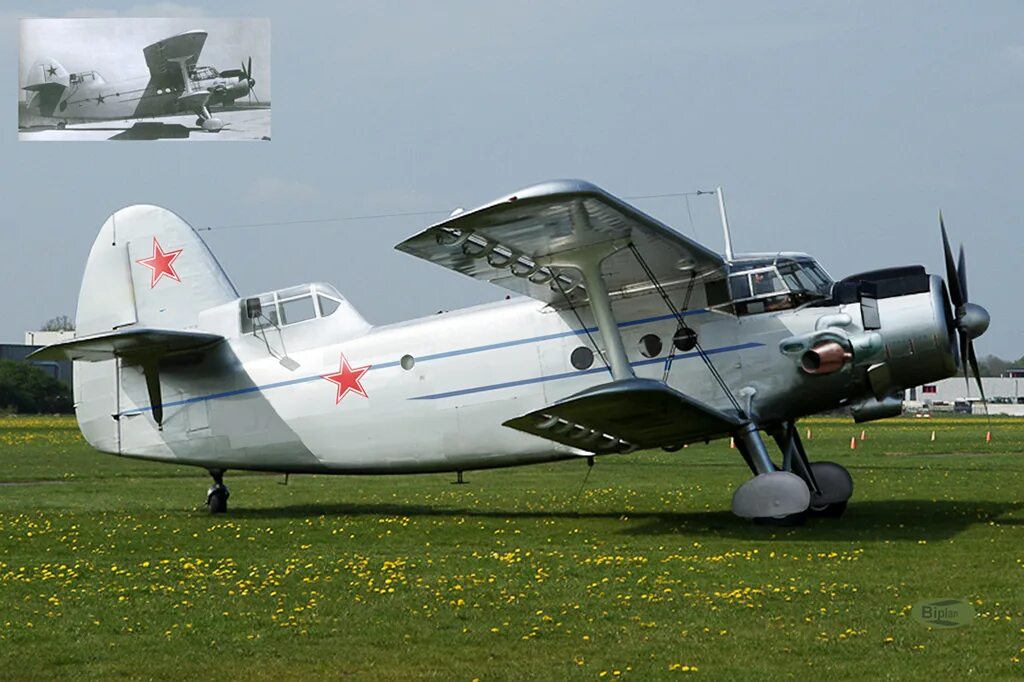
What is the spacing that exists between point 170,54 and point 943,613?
14471mm

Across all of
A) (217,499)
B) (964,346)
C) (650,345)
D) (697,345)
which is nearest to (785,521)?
(697,345)

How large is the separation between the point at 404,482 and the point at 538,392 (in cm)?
884

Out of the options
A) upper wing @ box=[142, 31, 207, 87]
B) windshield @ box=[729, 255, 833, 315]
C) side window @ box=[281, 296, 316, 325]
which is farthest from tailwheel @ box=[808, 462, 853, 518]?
upper wing @ box=[142, 31, 207, 87]

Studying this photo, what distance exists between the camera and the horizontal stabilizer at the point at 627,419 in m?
12.0

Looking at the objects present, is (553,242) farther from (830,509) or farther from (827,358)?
(830,509)

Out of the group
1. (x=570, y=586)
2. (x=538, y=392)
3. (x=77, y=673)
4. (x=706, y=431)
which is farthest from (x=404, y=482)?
(x=77, y=673)

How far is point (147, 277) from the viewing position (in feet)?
54.3

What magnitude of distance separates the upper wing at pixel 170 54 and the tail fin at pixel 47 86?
1.48 m

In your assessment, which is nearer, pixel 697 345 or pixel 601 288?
pixel 601 288

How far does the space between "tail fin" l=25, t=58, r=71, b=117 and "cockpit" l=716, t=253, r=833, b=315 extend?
11.2 meters

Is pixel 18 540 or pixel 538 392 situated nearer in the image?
pixel 18 540

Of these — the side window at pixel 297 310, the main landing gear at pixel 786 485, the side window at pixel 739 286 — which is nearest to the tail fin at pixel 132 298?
the side window at pixel 297 310

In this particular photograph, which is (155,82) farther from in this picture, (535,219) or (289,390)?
(535,219)

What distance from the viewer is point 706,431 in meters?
13.4
